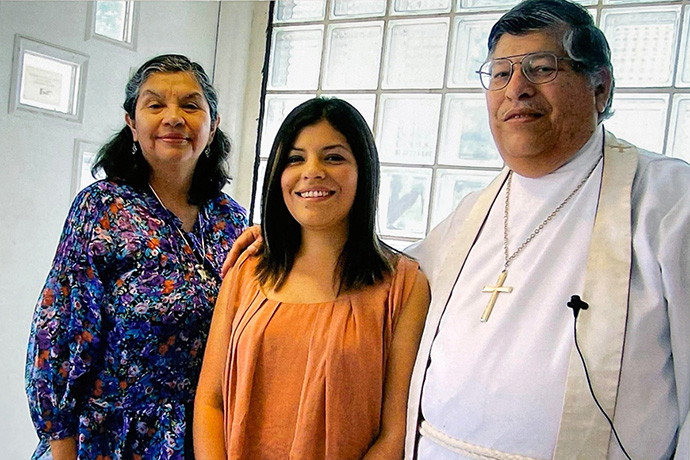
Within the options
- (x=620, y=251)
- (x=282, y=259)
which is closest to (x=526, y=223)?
(x=620, y=251)

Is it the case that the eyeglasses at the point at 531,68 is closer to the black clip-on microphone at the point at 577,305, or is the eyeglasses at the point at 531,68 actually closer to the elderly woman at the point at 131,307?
the black clip-on microphone at the point at 577,305

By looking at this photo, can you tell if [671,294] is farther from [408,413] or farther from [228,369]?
[228,369]

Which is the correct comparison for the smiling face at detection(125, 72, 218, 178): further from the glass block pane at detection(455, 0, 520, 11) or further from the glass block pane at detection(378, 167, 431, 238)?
the glass block pane at detection(455, 0, 520, 11)

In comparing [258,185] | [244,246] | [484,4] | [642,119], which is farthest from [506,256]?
[258,185]

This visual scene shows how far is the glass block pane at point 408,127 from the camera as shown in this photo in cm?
221

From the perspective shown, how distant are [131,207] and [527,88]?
897 millimetres

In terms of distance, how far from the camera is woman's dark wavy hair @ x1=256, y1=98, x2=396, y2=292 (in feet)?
4.59

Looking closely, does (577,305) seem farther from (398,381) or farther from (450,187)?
(450,187)

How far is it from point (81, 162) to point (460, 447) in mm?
1394

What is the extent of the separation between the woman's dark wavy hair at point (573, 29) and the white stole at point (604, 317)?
0.51 feet

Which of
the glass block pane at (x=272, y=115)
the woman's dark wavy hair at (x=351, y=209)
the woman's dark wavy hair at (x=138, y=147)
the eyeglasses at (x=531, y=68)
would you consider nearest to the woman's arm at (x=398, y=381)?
the woman's dark wavy hair at (x=351, y=209)

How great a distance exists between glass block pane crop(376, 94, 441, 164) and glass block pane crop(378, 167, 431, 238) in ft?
0.16

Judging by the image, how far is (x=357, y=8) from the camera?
2324 millimetres

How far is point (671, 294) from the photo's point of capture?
1.04 meters
